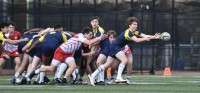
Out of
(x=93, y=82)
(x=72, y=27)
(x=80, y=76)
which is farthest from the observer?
(x=72, y=27)

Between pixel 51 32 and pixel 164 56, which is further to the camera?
pixel 164 56

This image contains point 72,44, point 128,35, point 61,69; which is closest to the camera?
point 72,44

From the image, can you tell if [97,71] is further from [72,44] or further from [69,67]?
[72,44]

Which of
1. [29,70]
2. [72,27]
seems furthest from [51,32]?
[72,27]

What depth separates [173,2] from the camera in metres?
30.7

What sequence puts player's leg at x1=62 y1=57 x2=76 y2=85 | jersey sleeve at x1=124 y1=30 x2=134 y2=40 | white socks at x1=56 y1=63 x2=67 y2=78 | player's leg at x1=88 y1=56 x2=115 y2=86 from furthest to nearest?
jersey sleeve at x1=124 y1=30 x2=134 y2=40
player's leg at x1=88 y1=56 x2=115 y2=86
white socks at x1=56 y1=63 x2=67 y2=78
player's leg at x1=62 y1=57 x2=76 y2=85

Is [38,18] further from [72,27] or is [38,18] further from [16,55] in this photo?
[16,55]

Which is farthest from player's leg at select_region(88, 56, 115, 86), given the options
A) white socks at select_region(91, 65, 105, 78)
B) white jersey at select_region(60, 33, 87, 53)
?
white jersey at select_region(60, 33, 87, 53)

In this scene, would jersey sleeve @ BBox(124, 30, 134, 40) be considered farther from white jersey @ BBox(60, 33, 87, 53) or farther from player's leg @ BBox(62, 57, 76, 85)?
player's leg @ BBox(62, 57, 76, 85)

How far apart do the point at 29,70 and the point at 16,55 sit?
1.54 metres

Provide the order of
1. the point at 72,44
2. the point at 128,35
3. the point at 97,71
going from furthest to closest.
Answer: the point at 128,35
the point at 97,71
the point at 72,44

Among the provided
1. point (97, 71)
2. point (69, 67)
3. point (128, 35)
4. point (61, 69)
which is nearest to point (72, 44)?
point (69, 67)

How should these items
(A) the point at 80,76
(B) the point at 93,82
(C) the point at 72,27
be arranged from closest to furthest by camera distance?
1. (B) the point at 93,82
2. (A) the point at 80,76
3. (C) the point at 72,27

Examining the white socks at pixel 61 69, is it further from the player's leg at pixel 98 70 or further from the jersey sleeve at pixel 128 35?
the jersey sleeve at pixel 128 35
